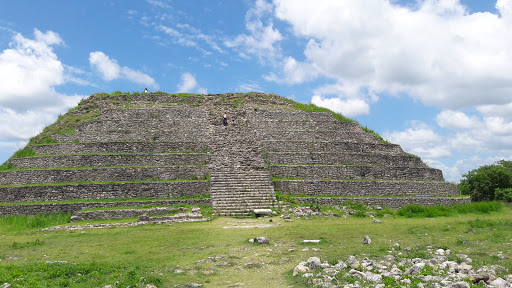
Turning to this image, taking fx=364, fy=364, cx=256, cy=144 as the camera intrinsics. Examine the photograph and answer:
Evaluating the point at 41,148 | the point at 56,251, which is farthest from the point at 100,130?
the point at 56,251

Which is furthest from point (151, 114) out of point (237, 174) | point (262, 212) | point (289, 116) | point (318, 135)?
point (262, 212)

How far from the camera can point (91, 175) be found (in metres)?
26.6

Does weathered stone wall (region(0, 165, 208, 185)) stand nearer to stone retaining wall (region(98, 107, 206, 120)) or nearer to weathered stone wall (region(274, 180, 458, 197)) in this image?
weathered stone wall (region(274, 180, 458, 197))

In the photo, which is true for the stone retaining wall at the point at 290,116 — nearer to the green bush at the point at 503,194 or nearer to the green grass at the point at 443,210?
the green grass at the point at 443,210

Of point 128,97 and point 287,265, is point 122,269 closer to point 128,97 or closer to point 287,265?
point 287,265

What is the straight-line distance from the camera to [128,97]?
41188mm

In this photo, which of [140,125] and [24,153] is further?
[140,125]

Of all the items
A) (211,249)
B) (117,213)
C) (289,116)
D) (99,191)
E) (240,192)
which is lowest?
(211,249)

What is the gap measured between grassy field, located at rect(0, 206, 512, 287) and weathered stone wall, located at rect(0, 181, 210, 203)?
109 inches

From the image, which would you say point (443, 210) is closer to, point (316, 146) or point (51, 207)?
point (316, 146)

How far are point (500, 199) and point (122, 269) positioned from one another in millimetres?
31034

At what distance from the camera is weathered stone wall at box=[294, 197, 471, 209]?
26.0 meters

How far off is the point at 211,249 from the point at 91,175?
16529 mm

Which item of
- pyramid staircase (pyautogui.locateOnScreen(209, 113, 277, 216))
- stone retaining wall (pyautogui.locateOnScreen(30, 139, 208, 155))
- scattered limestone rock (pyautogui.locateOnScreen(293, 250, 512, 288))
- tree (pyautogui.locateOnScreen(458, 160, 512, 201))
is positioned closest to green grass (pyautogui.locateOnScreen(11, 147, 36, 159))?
stone retaining wall (pyautogui.locateOnScreen(30, 139, 208, 155))
